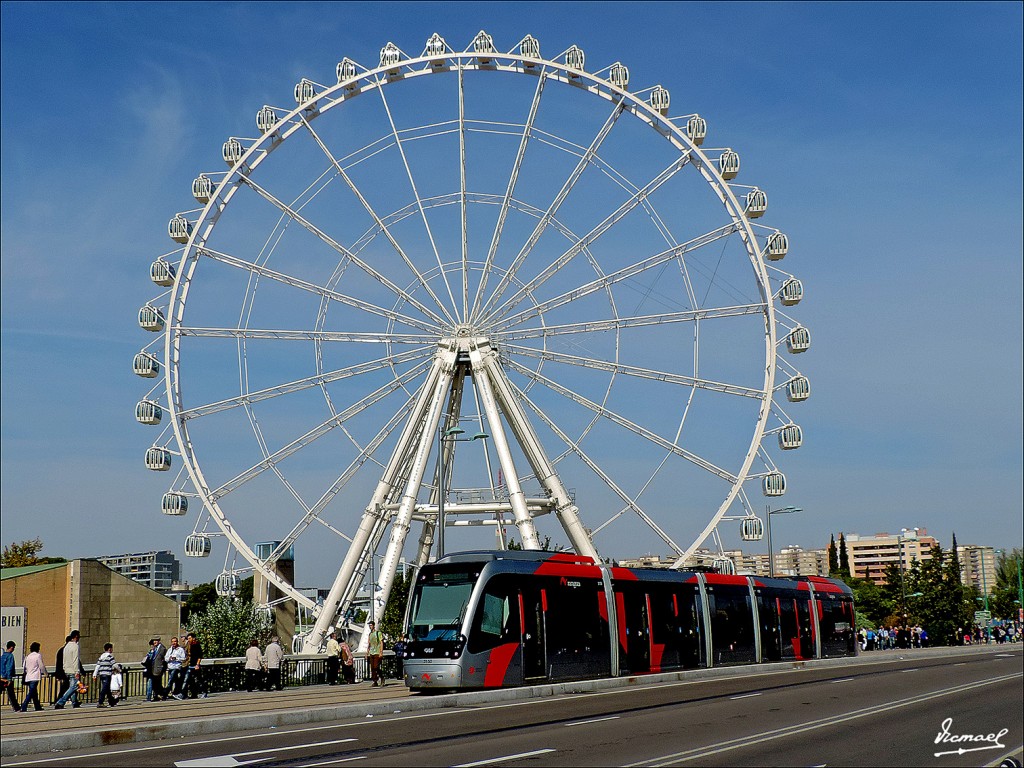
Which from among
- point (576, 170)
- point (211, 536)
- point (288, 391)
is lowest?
point (211, 536)

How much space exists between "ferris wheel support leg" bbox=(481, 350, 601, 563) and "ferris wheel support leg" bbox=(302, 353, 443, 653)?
2.50 m

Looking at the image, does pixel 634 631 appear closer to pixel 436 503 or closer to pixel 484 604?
pixel 484 604

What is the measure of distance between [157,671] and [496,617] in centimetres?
801

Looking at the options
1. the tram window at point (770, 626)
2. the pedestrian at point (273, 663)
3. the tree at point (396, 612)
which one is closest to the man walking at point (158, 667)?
the pedestrian at point (273, 663)

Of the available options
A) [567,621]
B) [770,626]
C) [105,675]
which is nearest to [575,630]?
[567,621]

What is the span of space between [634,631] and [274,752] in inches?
687

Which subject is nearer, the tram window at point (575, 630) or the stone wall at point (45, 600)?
the tram window at point (575, 630)

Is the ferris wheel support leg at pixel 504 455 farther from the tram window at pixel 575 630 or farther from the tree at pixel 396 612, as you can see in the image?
the tree at pixel 396 612

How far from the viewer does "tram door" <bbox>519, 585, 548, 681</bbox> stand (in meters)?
27.1

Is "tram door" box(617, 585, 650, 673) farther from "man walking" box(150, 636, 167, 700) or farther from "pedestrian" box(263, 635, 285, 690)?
"man walking" box(150, 636, 167, 700)

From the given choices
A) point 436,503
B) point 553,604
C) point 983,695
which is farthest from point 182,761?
point 436,503

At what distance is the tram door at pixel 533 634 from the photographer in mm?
27125

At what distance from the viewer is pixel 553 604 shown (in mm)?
28156

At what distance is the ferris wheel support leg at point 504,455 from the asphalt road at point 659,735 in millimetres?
11848
